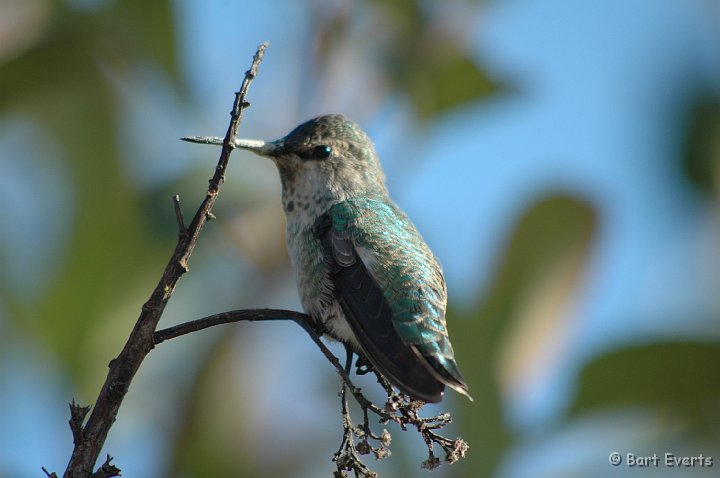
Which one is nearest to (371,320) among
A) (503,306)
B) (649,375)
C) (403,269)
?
(403,269)

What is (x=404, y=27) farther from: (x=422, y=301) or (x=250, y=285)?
(x=422, y=301)


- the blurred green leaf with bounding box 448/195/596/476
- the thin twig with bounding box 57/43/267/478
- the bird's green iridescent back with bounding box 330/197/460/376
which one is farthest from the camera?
the blurred green leaf with bounding box 448/195/596/476

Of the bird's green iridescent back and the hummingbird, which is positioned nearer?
the hummingbird

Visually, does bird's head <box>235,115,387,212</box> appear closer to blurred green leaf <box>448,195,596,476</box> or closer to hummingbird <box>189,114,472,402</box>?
hummingbird <box>189,114,472,402</box>

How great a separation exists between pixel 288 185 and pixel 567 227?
1.08 metres

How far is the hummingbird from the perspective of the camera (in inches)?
96.8

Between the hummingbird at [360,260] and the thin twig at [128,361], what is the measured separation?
668 mm

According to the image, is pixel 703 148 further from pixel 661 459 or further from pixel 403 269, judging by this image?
pixel 403 269

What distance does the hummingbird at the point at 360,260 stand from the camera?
2.46 m

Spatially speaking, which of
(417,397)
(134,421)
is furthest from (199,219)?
(134,421)

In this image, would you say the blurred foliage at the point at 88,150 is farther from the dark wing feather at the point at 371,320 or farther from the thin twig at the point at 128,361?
the thin twig at the point at 128,361

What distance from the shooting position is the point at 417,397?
2182mm

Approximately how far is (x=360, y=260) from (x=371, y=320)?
357 mm

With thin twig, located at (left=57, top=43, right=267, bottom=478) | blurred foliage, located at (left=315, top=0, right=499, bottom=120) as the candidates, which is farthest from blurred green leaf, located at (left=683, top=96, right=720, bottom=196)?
thin twig, located at (left=57, top=43, right=267, bottom=478)
